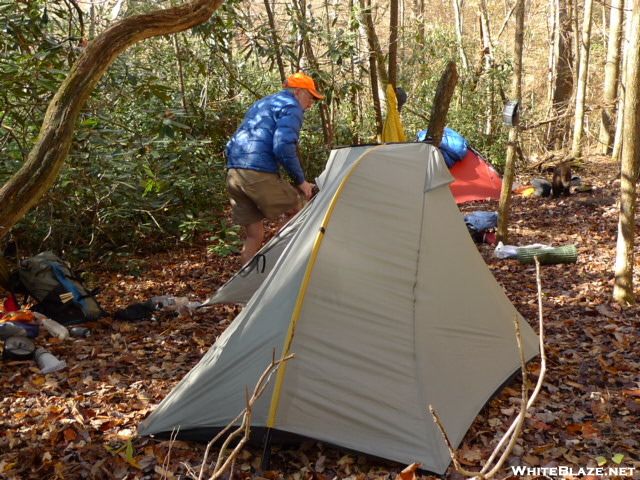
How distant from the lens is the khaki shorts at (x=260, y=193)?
16.5ft

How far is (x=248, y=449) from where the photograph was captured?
2969 mm

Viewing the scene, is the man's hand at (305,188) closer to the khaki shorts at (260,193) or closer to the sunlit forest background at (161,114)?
the khaki shorts at (260,193)

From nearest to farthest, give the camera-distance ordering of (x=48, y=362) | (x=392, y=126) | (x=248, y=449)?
(x=248, y=449) < (x=48, y=362) < (x=392, y=126)

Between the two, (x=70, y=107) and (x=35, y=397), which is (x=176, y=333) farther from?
(x=70, y=107)

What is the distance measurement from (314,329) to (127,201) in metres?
4.53

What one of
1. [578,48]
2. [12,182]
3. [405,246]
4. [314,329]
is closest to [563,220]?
[405,246]

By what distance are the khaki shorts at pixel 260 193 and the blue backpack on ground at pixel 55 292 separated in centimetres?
144

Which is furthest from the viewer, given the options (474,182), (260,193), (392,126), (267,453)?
(474,182)

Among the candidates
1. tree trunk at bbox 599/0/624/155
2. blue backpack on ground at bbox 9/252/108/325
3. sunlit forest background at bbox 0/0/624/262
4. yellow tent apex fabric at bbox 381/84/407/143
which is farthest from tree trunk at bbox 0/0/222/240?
tree trunk at bbox 599/0/624/155

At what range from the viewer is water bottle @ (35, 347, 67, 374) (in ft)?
13.3

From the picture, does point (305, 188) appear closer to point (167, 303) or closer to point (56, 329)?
point (167, 303)

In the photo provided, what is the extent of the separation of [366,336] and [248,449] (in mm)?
794

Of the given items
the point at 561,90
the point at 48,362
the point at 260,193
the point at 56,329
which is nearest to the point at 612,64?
the point at 561,90

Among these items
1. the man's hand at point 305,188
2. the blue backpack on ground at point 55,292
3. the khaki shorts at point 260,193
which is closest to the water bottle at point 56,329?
the blue backpack on ground at point 55,292
